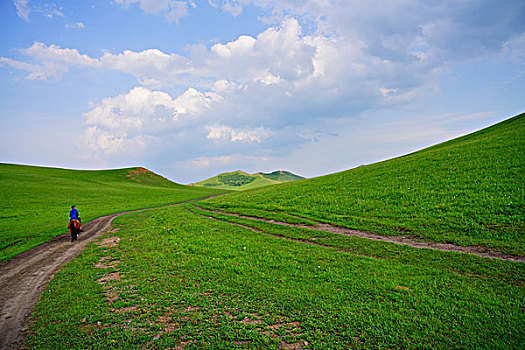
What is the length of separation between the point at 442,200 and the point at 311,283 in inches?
725

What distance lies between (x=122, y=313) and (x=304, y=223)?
56.0 ft

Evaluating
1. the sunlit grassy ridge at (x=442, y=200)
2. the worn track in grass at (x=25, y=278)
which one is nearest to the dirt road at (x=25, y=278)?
the worn track in grass at (x=25, y=278)

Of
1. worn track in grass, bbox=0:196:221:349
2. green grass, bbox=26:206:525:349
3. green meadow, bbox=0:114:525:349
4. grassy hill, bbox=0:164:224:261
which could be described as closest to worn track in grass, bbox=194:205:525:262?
green meadow, bbox=0:114:525:349

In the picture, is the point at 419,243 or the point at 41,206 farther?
the point at 41,206

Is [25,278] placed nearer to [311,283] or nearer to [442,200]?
[311,283]

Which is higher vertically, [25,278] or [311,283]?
[25,278]

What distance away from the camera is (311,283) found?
1194 cm

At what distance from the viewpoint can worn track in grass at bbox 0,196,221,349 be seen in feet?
31.4

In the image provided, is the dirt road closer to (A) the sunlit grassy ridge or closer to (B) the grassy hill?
(B) the grassy hill

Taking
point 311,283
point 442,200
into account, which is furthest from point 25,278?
point 442,200

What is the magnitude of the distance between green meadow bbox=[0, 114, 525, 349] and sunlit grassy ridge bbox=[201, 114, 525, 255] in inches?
6.9

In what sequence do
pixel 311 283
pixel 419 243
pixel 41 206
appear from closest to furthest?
pixel 311 283 < pixel 419 243 < pixel 41 206

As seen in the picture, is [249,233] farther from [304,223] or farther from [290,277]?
[290,277]

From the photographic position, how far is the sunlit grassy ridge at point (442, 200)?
17328 millimetres
